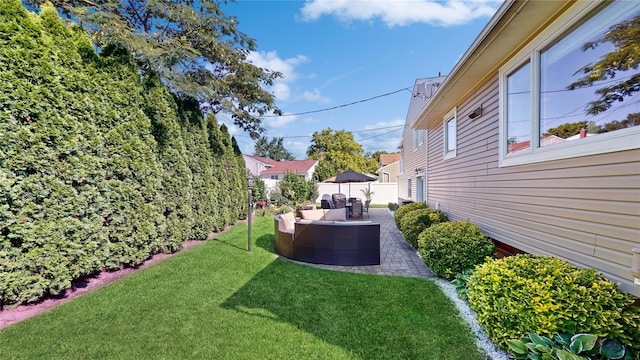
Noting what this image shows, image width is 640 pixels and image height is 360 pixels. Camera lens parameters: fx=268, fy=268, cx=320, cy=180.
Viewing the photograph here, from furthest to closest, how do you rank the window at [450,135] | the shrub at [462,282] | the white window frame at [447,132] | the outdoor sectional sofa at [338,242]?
the window at [450,135], the white window frame at [447,132], the outdoor sectional sofa at [338,242], the shrub at [462,282]

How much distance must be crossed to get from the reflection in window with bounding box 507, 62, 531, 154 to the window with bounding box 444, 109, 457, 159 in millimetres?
2452

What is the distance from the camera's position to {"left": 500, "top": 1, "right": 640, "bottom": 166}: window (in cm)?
216

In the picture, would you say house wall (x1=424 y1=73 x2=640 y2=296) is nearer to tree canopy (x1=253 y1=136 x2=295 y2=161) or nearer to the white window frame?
the white window frame

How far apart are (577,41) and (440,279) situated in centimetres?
375

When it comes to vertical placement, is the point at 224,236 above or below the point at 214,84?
below

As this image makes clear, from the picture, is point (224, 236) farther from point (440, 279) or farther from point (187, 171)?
point (440, 279)

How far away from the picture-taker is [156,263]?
5.52m

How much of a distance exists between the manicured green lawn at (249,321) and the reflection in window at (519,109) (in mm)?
2410

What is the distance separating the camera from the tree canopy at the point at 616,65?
2.08 m

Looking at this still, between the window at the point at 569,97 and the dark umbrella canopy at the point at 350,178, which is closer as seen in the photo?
the window at the point at 569,97

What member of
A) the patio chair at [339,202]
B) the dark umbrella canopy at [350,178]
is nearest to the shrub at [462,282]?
the patio chair at [339,202]

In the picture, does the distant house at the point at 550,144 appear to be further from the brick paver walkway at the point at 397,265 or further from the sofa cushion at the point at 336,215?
the sofa cushion at the point at 336,215

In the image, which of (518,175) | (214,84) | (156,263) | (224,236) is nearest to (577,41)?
(518,175)

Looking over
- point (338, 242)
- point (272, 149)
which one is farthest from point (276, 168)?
point (338, 242)
